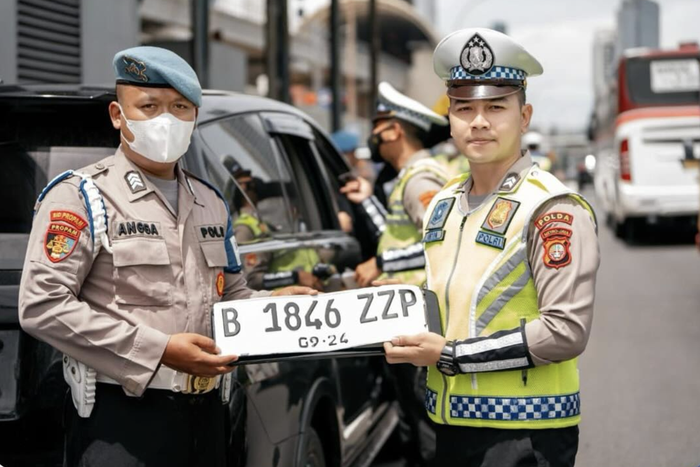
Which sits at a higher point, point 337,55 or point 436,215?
point 337,55

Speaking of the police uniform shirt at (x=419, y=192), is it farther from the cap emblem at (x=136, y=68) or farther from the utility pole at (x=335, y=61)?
the utility pole at (x=335, y=61)

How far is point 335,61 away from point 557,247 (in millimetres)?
19290

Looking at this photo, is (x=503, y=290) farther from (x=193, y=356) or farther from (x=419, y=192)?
(x=419, y=192)

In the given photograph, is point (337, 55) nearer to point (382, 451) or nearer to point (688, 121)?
point (688, 121)

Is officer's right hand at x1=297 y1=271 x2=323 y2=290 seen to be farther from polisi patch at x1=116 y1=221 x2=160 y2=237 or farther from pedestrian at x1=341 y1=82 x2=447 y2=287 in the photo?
polisi patch at x1=116 y1=221 x2=160 y2=237

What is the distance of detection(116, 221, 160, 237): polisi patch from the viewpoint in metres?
2.75

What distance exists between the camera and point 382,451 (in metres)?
6.16

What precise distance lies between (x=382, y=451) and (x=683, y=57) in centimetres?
1589

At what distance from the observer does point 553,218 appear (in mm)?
2672

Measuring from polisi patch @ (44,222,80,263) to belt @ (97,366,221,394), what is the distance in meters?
0.35

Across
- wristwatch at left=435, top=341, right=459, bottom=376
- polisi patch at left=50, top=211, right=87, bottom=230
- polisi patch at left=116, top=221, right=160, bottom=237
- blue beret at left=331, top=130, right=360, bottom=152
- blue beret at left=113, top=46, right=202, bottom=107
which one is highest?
blue beret at left=331, top=130, right=360, bottom=152

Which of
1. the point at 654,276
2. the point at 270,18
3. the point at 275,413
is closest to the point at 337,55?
the point at 270,18

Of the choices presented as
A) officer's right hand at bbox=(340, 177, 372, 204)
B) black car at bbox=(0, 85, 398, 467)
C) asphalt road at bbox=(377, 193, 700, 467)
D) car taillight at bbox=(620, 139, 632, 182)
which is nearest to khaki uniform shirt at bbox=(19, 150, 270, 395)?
black car at bbox=(0, 85, 398, 467)

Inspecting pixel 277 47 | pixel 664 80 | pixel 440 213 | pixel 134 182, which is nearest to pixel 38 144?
pixel 134 182
